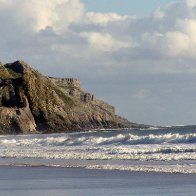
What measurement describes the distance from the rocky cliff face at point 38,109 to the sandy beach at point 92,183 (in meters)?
88.9

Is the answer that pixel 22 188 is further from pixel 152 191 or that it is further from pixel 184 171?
pixel 184 171

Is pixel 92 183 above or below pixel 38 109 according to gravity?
below

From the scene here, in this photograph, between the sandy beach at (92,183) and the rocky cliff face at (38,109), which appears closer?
the sandy beach at (92,183)

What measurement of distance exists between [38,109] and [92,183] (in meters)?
104

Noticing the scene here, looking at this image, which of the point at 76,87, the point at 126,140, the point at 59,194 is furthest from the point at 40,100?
the point at 59,194

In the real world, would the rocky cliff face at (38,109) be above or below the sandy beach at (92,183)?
above

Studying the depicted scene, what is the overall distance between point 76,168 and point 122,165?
2041mm

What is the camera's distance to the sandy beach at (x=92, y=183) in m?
23.1

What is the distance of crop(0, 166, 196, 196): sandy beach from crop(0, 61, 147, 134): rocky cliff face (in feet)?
292

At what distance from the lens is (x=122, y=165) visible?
3225 cm

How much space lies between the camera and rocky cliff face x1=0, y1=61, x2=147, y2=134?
122 meters

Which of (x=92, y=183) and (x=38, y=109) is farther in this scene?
(x=38, y=109)

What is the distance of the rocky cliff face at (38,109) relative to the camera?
12194cm

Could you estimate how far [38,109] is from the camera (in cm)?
12962
